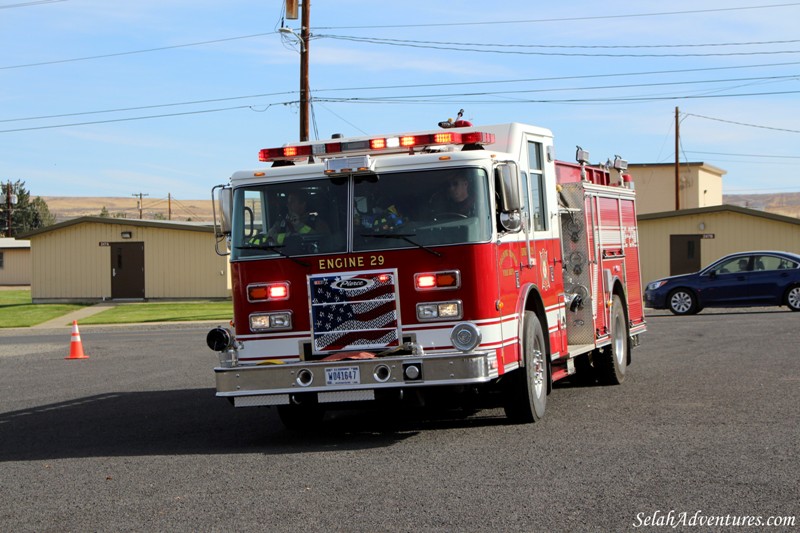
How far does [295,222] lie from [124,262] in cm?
3568

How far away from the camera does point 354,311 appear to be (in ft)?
34.2

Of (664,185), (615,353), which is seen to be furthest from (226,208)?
(664,185)

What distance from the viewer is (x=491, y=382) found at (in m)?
11.0

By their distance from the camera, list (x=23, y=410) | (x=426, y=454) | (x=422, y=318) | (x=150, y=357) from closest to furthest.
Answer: (x=426, y=454) < (x=422, y=318) < (x=23, y=410) < (x=150, y=357)

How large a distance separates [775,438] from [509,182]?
3.19m

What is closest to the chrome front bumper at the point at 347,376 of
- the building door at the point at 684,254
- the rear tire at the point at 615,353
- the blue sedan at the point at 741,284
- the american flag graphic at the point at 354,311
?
the american flag graphic at the point at 354,311

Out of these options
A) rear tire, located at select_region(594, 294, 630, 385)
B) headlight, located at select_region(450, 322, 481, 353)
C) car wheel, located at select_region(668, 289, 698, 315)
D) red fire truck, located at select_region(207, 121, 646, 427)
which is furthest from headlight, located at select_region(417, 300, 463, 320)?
car wheel, located at select_region(668, 289, 698, 315)

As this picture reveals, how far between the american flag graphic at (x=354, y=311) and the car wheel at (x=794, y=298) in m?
20.4

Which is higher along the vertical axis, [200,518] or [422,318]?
[422,318]

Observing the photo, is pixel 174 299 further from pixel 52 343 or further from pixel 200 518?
pixel 200 518

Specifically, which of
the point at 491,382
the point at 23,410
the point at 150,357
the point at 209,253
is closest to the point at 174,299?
the point at 209,253

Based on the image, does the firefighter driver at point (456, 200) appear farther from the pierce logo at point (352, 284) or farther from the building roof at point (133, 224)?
the building roof at point (133, 224)

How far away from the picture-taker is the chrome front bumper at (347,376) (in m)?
9.97

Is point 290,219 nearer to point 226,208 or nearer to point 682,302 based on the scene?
point 226,208
